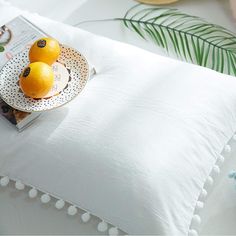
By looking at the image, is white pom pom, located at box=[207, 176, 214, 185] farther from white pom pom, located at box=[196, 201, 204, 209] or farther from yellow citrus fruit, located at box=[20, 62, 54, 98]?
yellow citrus fruit, located at box=[20, 62, 54, 98]

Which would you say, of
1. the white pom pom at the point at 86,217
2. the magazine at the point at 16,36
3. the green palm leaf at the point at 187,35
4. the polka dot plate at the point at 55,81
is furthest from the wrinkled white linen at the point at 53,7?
the white pom pom at the point at 86,217

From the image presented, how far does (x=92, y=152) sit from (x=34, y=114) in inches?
7.0

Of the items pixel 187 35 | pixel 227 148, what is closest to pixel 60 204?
pixel 227 148

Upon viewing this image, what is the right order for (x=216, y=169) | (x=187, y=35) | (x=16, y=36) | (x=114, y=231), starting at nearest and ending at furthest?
(x=114, y=231) → (x=216, y=169) → (x=16, y=36) → (x=187, y=35)

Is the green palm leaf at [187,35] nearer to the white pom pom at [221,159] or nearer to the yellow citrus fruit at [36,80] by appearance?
the white pom pom at [221,159]

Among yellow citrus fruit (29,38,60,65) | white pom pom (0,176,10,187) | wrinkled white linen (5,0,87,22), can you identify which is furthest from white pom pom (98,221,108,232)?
wrinkled white linen (5,0,87,22)

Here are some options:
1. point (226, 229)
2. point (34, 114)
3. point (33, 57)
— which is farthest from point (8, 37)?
point (226, 229)

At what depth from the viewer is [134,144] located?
931mm

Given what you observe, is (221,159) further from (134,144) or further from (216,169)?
(134,144)

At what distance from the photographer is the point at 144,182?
895 mm

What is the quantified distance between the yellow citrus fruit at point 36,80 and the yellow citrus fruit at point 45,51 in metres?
0.03

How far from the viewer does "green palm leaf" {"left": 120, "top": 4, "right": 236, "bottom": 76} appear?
1344mm

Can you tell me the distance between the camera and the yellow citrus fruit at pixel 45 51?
1053mm

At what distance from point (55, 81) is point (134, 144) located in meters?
0.27
